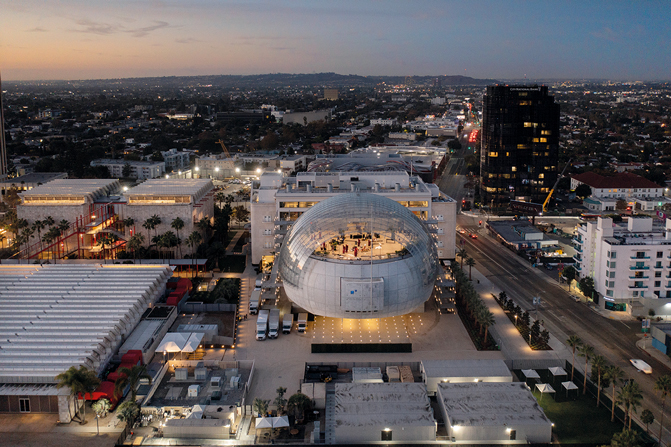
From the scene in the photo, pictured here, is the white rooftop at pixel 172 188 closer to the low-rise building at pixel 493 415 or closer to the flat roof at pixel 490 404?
the flat roof at pixel 490 404

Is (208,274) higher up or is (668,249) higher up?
(668,249)

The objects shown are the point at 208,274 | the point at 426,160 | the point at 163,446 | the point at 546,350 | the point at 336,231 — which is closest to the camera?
the point at 163,446

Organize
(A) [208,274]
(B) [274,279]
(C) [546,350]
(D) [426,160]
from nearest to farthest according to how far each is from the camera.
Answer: (C) [546,350] < (B) [274,279] < (A) [208,274] < (D) [426,160]

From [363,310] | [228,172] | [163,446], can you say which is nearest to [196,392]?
[163,446]

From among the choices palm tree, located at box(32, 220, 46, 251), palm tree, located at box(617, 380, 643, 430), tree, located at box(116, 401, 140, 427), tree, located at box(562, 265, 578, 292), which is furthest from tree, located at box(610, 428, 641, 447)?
palm tree, located at box(32, 220, 46, 251)

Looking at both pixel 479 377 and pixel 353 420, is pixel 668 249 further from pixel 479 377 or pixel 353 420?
pixel 353 420

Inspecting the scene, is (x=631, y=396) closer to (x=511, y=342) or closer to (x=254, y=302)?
(x=511, y=342)

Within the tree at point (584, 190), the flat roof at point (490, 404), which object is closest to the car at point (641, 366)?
the flat roof at point (490, 404)
